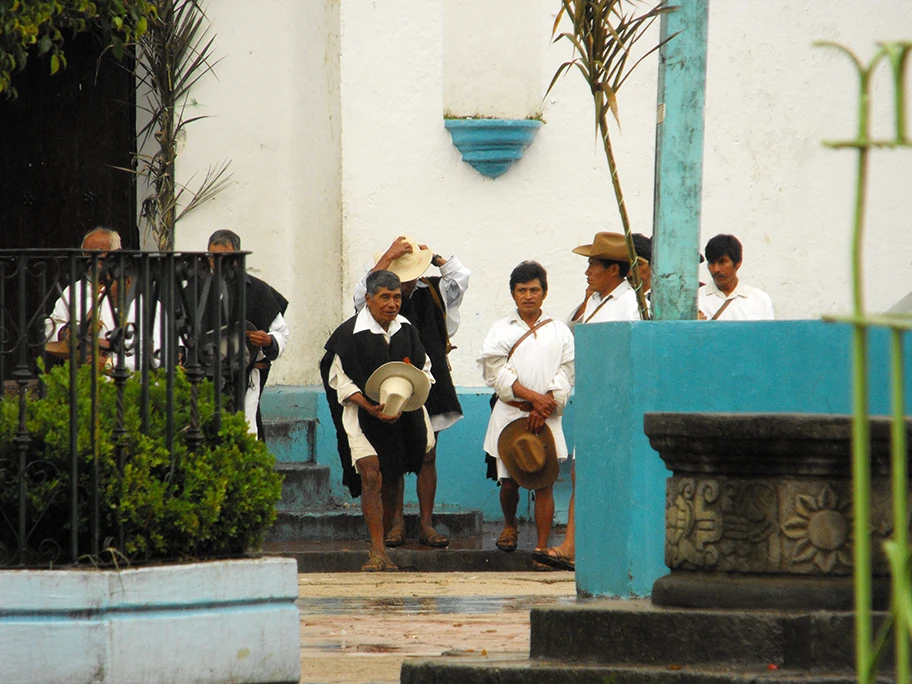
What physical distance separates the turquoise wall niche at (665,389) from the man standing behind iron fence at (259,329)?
323 cm

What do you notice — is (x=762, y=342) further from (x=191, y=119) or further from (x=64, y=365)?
(x=191, y=119)

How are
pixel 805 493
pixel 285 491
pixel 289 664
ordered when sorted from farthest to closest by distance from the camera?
pixel 285 491 < pixel 289 664 < pixel 805 493

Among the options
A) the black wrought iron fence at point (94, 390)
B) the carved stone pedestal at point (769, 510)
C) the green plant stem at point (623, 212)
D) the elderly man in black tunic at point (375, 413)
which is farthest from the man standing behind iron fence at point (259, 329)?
the carved stone pedestal at point (769, 510)

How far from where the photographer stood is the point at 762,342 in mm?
6465

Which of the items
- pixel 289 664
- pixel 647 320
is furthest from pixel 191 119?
pixel 289 664

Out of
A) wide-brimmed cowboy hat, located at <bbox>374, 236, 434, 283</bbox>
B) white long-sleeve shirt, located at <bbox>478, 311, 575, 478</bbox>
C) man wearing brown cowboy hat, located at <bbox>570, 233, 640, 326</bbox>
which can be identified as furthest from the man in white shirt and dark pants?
wide-brimmed cowboy hat, located at <bbox>374, 236, 434, 283</bbox>

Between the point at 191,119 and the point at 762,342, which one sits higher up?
the point at 191,119

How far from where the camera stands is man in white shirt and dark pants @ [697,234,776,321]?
9.61m

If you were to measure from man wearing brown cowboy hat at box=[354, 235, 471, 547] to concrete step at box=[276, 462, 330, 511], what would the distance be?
3.14 ft

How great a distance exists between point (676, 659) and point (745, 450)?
690mm

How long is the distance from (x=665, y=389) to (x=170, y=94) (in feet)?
18.9

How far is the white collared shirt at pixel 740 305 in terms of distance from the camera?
9.56m

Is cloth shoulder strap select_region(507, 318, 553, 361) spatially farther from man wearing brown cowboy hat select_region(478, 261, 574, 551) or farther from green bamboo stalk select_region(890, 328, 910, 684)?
green bamboo stalk select_region(890, 328, 910, 684)

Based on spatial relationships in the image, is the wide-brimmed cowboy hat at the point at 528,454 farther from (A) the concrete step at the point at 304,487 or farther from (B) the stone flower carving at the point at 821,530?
(B) the stone flower carving at the point at 821,530
